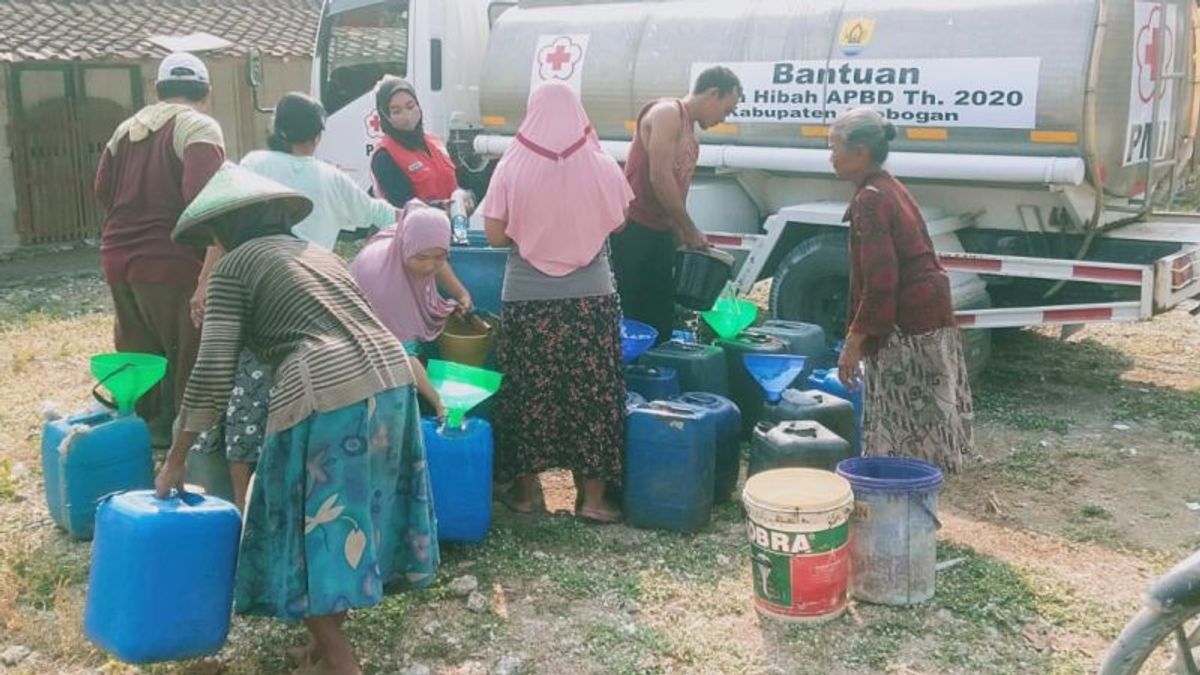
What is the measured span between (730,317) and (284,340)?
2.79 m

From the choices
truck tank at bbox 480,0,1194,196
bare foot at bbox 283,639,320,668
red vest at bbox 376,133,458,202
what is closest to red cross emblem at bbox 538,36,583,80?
truck tank at bbox 480,0,1194,196

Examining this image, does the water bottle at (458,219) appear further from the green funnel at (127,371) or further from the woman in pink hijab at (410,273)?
the green funnel at (127,371)

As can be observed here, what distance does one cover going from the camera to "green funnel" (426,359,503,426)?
14.0 feet

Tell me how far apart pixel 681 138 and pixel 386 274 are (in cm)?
163

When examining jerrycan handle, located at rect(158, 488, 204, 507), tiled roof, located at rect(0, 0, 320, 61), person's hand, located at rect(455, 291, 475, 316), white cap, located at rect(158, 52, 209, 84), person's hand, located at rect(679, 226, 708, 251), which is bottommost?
jerrycan handle, located at rect(158, 488, 204, 507)

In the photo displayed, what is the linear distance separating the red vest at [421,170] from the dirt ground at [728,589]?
148cm

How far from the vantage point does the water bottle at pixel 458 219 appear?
17.9 ft

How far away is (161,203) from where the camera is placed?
5.09 meters

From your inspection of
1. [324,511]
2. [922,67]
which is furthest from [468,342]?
[922,67]

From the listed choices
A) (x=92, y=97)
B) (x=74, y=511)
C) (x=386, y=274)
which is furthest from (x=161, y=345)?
(x=92, y=97)

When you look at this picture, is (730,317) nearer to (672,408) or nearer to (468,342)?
(672,408)

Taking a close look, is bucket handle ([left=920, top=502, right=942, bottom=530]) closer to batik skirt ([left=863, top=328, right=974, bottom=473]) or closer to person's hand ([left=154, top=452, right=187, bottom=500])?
batik skirt ([left=863, top=328, right=974, bottom=473])

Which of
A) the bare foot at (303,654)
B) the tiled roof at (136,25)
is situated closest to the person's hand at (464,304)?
the bare foot at (303,654)

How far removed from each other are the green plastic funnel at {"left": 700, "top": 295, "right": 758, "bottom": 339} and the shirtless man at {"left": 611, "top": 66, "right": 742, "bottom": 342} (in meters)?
0.21
